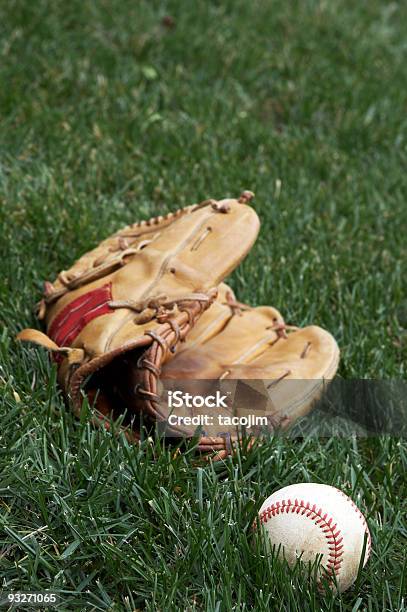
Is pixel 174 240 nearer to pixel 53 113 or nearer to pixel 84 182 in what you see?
pixel 84 182

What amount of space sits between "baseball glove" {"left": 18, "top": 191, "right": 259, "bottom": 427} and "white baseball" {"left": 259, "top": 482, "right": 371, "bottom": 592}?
0.56m

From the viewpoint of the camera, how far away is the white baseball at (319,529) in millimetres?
2148

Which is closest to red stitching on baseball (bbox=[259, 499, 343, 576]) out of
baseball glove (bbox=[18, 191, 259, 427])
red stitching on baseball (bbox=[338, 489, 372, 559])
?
red stitching on baseball (bbox=[338, 489, 372, 559])

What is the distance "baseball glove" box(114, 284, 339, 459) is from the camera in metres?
2.65

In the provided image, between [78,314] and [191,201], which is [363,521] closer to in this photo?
[78,314]

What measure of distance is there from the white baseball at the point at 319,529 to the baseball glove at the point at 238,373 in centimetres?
38

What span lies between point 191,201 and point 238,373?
4.22ft

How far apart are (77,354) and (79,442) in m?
0.32

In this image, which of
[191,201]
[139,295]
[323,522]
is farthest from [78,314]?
[191,201]

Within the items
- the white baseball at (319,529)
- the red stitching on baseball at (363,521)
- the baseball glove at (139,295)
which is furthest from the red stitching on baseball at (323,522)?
the baseball glove at (139,295)

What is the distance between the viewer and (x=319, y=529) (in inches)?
84.9

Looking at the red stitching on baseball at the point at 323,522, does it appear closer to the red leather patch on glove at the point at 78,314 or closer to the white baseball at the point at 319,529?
the white baseball at the point at 319,529

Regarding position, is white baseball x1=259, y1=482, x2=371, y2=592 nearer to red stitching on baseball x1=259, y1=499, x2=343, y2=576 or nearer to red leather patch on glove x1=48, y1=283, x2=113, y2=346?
red stitching on baseball x1=259, y1=499, x2=343, y2=576

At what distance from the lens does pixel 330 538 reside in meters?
2.15
